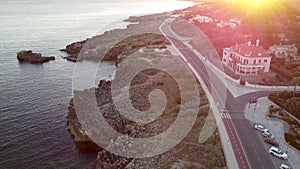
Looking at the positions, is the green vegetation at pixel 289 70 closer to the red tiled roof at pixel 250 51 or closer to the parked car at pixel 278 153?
the red tiled roof at pixel 250 51

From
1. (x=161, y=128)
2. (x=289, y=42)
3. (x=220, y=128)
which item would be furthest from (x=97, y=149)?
(x=289, y=42)

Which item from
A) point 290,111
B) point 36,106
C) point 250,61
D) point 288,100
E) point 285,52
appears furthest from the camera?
point 285,52

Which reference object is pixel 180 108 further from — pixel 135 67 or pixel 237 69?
pixel 135 67

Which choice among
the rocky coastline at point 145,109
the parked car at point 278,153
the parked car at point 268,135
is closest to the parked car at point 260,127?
the parked car at point 268,135

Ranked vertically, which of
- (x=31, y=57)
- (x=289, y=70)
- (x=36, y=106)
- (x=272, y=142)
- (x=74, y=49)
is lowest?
(x=36, y=106)

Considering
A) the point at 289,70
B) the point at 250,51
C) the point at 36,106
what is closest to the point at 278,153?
the point at 250,51

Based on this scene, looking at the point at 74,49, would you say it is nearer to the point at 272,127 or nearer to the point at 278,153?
the point at 272,127
